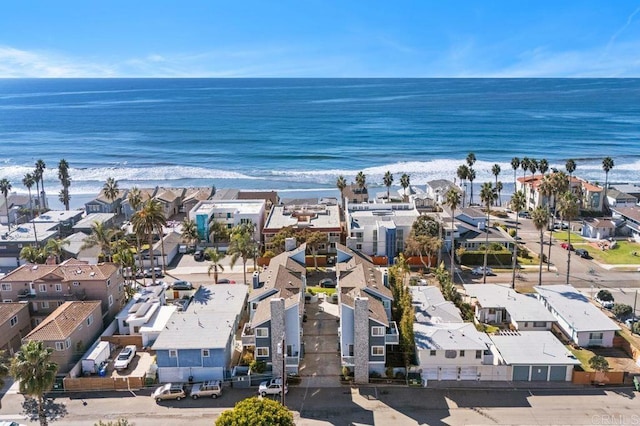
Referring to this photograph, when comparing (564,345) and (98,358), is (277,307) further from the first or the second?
(564,345)

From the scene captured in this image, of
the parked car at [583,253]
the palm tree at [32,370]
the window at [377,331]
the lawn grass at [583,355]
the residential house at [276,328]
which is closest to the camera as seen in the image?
the palm tree at [32,370]

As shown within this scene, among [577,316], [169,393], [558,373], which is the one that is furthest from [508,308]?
[169,393]

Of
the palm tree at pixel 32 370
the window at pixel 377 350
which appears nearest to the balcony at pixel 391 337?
the window at pixel 377 350

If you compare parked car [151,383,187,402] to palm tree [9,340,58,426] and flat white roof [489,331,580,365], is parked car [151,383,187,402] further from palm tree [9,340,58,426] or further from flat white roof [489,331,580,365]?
flat white roof [489,331,580,365]

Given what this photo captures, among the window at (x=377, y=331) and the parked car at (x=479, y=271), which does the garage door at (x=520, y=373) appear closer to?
the window at (x=377, y=331)

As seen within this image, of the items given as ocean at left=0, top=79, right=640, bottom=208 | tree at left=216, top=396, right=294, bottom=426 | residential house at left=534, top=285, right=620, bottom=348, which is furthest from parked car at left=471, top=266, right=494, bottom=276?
ocean at left=0, top=79, right=640, bottom=208

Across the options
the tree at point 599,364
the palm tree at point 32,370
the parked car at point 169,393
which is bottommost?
the parked car at point 169,393

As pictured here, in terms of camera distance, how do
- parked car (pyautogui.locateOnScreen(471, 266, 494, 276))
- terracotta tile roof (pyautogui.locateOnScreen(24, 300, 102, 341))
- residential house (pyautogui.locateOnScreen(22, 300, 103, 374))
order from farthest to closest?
parked car (pyautogui.locateOnScreen(471, 266, 494, 276)), terracotta tile roof (pyautogui.locateOnScreen(24, 300, 102, 341)), residential house (pyautogui.locateOnScreen(22, 300, 103, 374))
